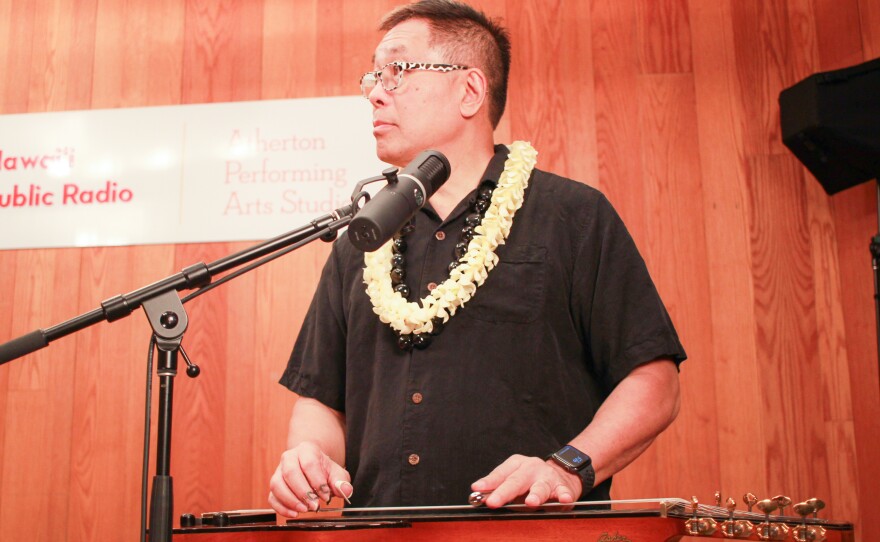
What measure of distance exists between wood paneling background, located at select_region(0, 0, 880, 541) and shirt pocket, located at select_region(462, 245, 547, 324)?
3.78 feet

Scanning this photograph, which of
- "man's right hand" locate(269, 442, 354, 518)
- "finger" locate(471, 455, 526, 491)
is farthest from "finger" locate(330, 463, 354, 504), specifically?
"finger" locate(471, 455, 526, 491)

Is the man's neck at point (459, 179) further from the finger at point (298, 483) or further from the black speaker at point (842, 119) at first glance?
the black speaker at point (842, 119)

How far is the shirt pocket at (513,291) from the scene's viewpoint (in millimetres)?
1727

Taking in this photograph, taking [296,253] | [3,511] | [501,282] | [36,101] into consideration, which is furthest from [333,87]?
[3,511]

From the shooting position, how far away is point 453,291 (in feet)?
5.66

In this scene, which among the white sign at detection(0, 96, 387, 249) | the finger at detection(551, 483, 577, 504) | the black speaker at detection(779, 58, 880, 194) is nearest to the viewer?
the finger at detection(551, 483, 577, 504)

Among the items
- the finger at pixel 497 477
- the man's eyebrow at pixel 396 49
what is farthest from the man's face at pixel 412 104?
the finger at pixel 497 477


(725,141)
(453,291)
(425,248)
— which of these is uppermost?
(725,141)

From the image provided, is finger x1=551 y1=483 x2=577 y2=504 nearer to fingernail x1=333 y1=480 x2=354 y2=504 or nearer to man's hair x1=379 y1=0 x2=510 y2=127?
fingernail x1=333 y1=480 x2=354 y2=504

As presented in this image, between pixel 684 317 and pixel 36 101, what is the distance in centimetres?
234

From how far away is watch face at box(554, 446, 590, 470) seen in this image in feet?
4.72

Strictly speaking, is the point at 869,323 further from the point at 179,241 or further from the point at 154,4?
the point at 154,4

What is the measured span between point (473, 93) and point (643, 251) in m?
1.06

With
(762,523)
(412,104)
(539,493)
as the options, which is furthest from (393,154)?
(762,523)
